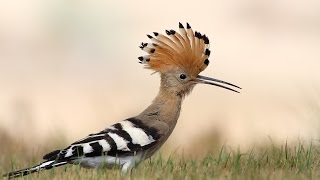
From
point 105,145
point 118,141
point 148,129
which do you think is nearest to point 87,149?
point 105,145

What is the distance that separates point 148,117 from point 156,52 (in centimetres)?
54

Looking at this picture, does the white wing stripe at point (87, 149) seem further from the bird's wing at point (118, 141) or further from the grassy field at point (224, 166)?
the grassy field at point (224, 166)

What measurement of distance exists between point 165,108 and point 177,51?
48 centimetres

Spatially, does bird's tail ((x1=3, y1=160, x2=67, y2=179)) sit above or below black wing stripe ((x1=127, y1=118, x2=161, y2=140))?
below

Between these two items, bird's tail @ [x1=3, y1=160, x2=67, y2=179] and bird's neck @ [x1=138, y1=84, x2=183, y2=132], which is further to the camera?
bird's neck @ [x1=138, y1=84, x2=183, y2=132]

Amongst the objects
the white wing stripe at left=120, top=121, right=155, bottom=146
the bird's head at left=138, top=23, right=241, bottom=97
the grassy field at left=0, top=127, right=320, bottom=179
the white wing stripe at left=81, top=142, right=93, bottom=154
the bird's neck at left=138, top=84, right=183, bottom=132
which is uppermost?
the bird's head at left=138, top=23, right=241, bottom=97

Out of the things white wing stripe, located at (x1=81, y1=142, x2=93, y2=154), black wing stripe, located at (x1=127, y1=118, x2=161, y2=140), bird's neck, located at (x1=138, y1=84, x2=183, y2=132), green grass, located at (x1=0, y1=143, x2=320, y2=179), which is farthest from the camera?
bird's neck, located at (x1=138, y1=84, x2=183, y2=132)

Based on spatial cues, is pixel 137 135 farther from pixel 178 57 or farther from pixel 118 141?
pixel 178 57

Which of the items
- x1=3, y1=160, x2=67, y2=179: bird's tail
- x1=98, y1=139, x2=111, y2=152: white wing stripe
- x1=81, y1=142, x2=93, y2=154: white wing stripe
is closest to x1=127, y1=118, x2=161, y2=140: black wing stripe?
x1=98, y1=139, x2=111, y2=152: white wing stripe

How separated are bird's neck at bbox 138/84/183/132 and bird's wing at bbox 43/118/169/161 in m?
0.10

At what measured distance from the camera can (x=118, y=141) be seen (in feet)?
24.5

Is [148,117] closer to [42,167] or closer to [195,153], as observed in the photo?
[42,167]

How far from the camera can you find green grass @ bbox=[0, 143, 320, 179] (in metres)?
7.17

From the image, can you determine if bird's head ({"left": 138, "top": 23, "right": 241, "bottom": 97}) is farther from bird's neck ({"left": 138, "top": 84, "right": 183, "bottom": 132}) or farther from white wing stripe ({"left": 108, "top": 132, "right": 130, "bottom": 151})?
white wing stripe ({"left": 108, "top": 132, "right": 130, "bottom": 151})
